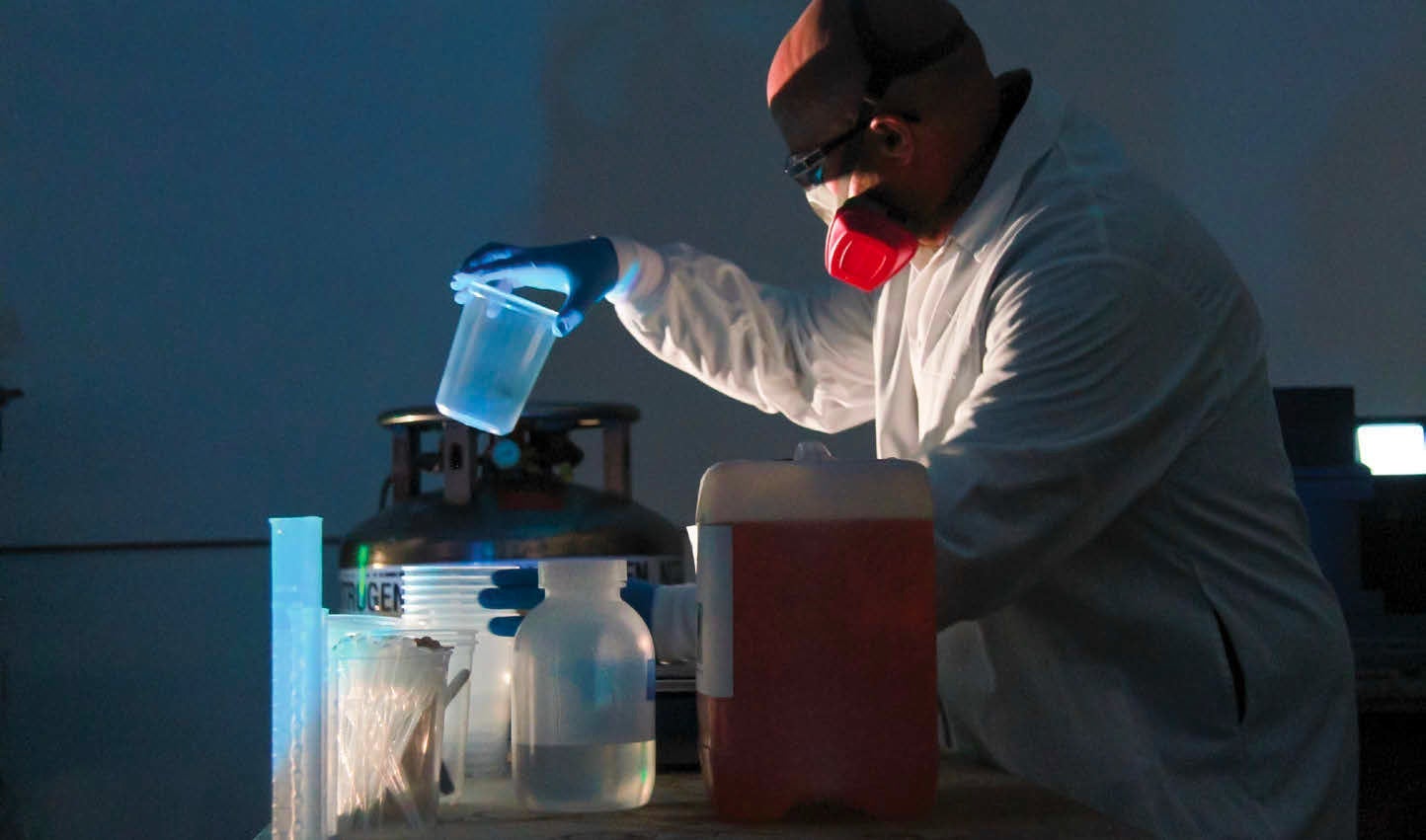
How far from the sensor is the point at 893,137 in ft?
4.51

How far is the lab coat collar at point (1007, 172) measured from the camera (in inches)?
54.4

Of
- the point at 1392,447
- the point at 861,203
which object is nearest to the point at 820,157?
the point at 861,203

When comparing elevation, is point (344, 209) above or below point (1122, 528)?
above

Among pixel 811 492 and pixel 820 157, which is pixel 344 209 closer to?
pixel 820 157

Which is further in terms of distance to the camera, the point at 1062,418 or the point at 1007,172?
the point at 1007,172

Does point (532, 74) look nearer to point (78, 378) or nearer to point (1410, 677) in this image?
point (78, 378)

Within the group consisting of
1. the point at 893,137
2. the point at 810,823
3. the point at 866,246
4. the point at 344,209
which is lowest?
the point at 810,823

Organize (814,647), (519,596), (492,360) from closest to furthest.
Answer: (814,647) < (519,596) < (492,360)

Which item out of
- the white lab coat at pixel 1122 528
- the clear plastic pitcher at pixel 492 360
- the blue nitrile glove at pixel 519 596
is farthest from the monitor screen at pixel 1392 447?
the blue nitrile glove at pixel 519 596

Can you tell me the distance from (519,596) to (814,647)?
0.28 meters

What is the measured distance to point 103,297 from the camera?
2.62 metres

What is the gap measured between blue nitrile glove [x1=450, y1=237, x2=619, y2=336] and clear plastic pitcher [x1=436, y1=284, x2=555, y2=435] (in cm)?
4

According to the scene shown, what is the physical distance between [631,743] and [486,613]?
27 centimetres

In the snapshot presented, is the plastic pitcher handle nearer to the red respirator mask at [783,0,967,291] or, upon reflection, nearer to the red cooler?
the red cooler
